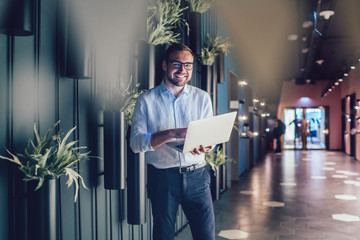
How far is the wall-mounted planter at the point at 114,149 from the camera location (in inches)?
81.7

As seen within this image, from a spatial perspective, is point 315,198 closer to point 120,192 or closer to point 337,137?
point 120,192

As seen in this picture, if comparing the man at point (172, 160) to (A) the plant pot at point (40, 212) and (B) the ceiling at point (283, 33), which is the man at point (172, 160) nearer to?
(A) the plant pot at point (40, 212)

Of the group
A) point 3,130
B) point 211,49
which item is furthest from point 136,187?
point 211,49

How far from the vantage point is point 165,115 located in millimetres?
1962

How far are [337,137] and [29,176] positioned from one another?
16.3m

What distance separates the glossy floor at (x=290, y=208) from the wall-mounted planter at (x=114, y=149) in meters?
1.60

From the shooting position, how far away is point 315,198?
525cm

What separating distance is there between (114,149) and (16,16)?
94cm

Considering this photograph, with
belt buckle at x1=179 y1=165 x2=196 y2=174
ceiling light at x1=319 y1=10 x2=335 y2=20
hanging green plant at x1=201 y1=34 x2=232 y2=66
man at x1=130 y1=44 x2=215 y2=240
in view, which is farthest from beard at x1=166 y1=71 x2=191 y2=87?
ceiling light at x1=319 y1=10 x2=335 y2=20

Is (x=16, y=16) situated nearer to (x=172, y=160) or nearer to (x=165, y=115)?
(x=165, y=115)

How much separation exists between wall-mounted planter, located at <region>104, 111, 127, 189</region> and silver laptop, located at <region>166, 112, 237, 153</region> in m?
0.38

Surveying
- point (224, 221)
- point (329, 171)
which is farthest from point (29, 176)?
point (329, 171)

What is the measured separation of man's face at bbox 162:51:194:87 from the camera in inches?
74.1

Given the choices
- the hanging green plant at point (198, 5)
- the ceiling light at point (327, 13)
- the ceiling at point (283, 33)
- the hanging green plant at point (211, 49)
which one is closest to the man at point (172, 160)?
the hanging green plant at point (198, 5)
